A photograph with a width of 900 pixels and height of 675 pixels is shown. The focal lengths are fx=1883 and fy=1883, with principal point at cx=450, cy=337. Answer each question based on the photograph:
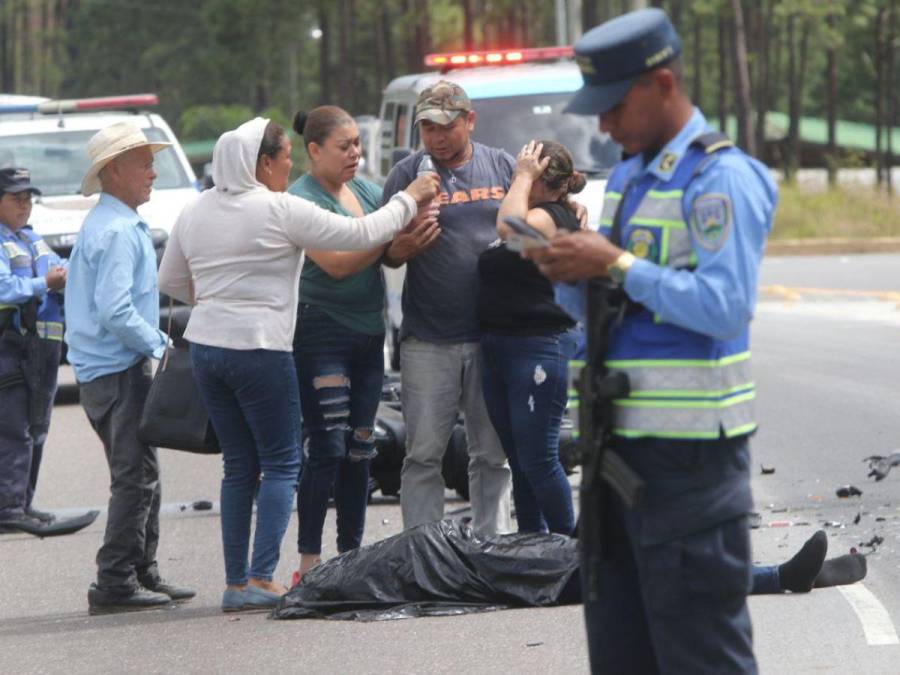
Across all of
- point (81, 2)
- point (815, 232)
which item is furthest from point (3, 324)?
point (81, 2)

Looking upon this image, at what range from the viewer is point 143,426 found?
723 cm

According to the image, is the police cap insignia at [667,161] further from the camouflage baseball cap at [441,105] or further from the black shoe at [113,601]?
the black shoe at [113,601]

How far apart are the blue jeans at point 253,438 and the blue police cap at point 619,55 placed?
3060 millimetres

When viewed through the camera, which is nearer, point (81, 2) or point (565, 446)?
point (565, 446)

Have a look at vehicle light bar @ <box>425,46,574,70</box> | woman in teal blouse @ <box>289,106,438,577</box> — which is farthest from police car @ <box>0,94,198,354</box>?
woman in teal blouse @ <box>289,106,438,577</box>

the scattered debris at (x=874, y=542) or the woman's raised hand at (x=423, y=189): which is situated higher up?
the woman's raised hand at (x=423, y=189)

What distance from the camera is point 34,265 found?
9.48m

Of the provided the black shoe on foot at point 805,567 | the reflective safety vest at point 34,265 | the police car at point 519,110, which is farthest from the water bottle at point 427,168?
the police car at point 519,110

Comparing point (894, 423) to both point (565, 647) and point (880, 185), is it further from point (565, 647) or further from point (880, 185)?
point (880, 185)

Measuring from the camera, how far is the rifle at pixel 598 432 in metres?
4.02

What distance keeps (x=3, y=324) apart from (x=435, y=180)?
11.4 ft

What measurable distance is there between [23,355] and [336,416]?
284 centimetres

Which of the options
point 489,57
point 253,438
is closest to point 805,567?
point 253,438

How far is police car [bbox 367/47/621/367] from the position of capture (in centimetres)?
1442
